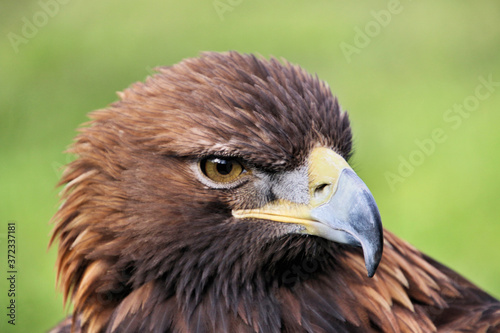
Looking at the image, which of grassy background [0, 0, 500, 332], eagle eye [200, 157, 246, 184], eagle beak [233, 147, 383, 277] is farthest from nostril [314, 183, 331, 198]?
grassy background [0, 0, 500, 332]

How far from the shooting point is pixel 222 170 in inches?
99.0

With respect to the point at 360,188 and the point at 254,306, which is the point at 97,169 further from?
the point at 360,188

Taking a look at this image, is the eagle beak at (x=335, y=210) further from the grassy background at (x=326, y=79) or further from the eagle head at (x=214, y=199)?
the grassy background at (x=326, y=79)

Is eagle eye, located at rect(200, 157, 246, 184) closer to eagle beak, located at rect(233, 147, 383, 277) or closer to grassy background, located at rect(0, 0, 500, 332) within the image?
eagle beak, located at rect(233, 147, 383, 277)

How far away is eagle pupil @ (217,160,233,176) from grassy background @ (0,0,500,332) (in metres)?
3.11

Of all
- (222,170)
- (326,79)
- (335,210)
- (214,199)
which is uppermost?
(326,79)

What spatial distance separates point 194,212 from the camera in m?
2.53

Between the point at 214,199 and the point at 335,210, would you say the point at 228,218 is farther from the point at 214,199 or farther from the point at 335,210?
the point at 335,210

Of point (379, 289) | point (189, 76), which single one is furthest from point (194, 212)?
point (379, 289)

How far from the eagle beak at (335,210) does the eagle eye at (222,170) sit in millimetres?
138

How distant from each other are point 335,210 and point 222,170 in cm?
46

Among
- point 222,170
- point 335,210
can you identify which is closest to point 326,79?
point 222,170

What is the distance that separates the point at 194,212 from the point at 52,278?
360 centimetres

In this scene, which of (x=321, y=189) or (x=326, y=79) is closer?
(x=321, y=189)
